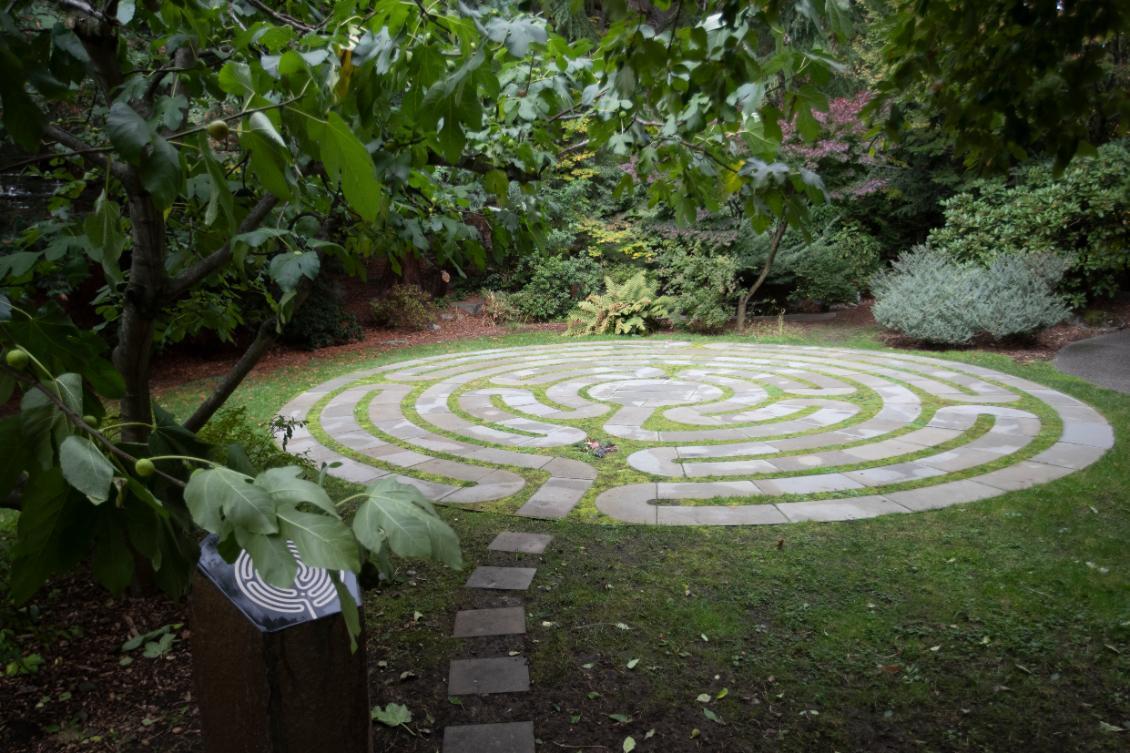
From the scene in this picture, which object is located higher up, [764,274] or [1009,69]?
[1009,69]

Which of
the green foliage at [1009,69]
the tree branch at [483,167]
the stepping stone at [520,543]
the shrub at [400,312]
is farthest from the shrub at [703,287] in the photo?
the tree branch at [483,167]

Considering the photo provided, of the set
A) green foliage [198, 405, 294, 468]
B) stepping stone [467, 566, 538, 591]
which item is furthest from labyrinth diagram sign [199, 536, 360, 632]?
green foliage [198, 405, 294, 468]

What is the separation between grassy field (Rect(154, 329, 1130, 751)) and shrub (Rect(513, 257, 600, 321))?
10.2 m

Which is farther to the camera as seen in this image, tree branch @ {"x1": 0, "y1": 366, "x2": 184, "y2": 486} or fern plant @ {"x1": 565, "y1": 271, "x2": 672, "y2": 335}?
fern plant @ {"x1": 565, "y1": 271, "x2": 672, "y2": 335}

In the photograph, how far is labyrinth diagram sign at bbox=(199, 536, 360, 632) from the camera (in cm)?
164

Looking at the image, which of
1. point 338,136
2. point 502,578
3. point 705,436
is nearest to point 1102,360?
point 705,436

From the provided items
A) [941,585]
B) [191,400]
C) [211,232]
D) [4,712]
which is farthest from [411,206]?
[191,400]

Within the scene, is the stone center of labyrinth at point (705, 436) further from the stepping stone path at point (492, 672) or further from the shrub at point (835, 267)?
the shrub at point (835, 267)

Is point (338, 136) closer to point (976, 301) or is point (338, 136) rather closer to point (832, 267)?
point (976, 301)

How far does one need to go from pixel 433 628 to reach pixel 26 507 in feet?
7.25

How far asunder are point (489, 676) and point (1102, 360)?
8.98 metres

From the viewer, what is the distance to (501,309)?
14.0 metres

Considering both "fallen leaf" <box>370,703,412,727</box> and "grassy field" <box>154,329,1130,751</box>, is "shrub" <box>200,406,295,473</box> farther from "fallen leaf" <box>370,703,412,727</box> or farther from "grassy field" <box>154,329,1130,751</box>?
"fallen leaf" <box>370,703,412,727</box>

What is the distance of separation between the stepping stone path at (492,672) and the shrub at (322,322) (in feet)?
27.3
